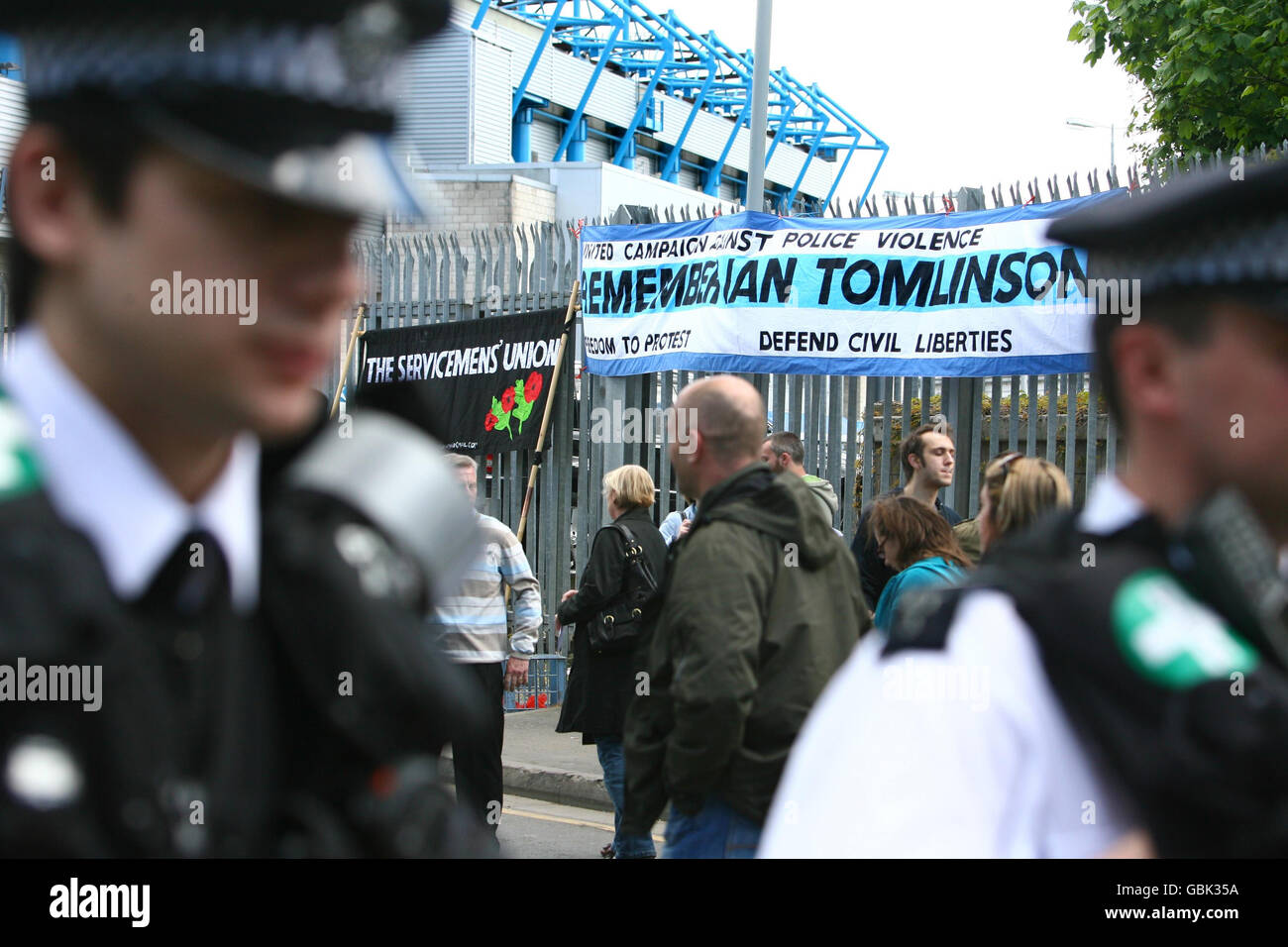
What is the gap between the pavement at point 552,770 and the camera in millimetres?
8164

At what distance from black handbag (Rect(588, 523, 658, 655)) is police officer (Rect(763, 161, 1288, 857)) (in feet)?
16.0

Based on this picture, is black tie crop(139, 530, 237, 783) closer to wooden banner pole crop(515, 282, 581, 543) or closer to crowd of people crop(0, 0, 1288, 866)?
crowd of people crop(0, 0, 1288, 866)

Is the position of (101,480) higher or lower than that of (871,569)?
higher

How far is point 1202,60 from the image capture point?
1370 centimetres

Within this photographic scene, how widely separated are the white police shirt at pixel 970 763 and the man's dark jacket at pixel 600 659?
15.6 ft

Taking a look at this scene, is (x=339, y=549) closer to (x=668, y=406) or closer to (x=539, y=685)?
(x=668, y=406)

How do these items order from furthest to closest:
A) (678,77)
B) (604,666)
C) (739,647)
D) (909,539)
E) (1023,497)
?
(678,77), (604,666), (909,539), (1023,497), (739,647)

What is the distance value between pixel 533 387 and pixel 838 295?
282cm

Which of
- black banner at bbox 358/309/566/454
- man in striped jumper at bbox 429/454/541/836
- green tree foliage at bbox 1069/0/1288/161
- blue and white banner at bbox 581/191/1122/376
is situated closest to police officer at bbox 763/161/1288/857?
man in striped jumper at bbox 429/454/541/836

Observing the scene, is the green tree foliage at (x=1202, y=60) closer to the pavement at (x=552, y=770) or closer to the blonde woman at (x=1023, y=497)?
the pavement at (x=552, y=770)

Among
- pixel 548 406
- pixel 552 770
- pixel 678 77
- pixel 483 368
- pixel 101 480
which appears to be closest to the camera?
pixel 101 480

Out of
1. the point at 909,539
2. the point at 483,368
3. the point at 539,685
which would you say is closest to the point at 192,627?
the point at 909,539

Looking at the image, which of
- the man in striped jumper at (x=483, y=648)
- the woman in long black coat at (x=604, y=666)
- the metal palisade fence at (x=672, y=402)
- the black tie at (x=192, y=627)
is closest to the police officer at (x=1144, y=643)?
the black tie at (x=192, y=627)

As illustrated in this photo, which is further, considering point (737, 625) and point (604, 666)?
point (604, 666)
